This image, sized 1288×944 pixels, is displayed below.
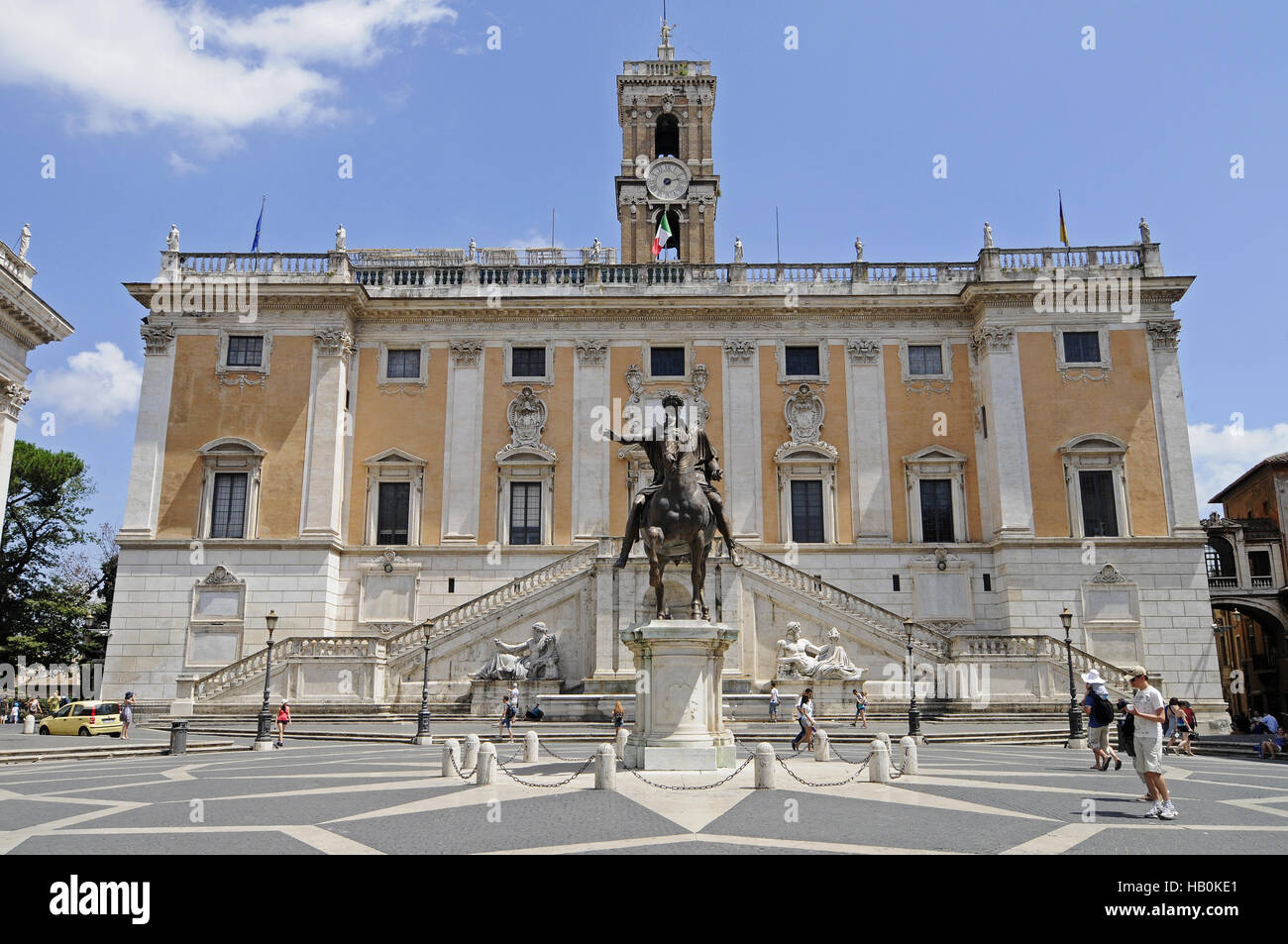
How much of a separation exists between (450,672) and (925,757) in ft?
56.1

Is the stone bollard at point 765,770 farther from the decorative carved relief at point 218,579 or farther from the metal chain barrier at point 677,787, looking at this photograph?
the decorative carved relief at point 218,579

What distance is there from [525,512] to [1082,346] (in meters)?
22.7

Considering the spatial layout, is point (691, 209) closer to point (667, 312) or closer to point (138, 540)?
point (667, 312)

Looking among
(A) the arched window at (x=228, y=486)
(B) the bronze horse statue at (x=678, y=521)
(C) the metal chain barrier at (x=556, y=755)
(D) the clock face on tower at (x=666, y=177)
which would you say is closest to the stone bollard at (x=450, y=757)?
(C) the metal chain barrier at (x=556, y=755)

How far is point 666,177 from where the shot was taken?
156 ft

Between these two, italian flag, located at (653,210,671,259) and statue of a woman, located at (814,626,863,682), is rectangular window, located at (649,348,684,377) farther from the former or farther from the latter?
statue of a woman, located at (814,626,863,682)

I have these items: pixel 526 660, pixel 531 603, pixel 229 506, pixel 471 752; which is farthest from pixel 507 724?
pixel 229 506

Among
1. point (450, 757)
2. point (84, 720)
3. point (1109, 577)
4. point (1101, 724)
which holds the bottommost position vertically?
point (84, 720)

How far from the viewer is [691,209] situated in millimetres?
47594

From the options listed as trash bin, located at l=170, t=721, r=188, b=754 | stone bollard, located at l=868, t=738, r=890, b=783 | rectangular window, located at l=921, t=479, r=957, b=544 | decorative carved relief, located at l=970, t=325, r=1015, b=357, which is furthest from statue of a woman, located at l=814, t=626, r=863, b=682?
trash bin, located at l=170, t=721, r=188, b=754

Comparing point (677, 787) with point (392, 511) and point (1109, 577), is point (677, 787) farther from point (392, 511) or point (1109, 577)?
point (1109, 577)

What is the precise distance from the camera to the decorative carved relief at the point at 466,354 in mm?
38375

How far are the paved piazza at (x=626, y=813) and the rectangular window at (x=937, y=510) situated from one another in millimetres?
19542

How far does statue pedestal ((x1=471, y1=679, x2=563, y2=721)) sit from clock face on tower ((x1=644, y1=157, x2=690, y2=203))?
2695 cm
